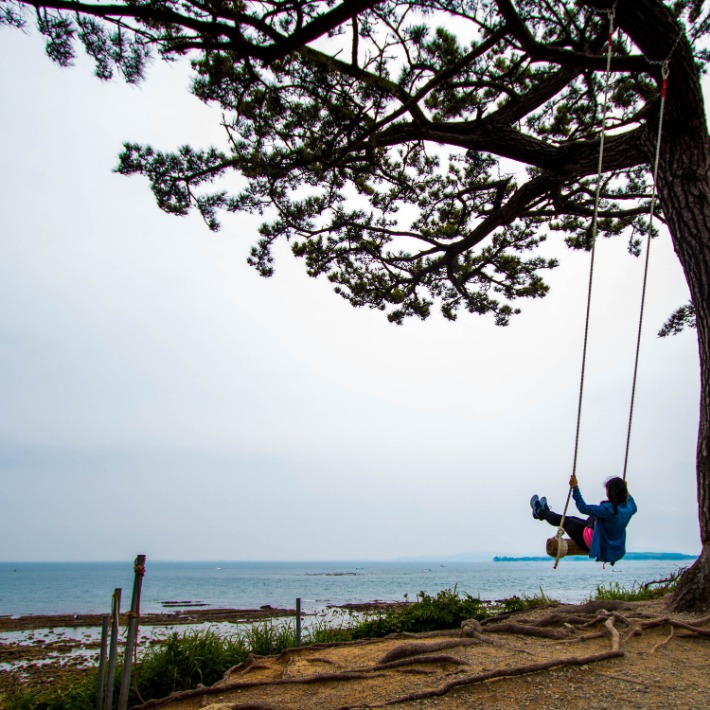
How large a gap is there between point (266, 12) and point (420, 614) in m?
5.49

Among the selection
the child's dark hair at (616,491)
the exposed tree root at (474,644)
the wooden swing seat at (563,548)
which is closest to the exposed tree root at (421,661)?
the exposed tree root at (474,644)

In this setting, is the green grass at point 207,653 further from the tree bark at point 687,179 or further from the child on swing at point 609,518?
the tree bark at point 687,179

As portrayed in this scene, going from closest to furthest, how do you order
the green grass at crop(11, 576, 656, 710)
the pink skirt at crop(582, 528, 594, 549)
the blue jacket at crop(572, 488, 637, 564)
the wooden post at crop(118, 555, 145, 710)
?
the wooden post at crop(118, 555, 145, 710) < the blue jacket at crop(572, 488, 637, 564) < the pink skirt at crop(582, 528, 594, 549) < the green grass at crop(11, 576, 656, 710)

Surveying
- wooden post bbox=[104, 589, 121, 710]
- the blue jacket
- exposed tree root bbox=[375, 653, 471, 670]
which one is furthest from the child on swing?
wooden post bbox=[104, 589, 121, 710]

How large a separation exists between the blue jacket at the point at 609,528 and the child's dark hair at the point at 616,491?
3cm

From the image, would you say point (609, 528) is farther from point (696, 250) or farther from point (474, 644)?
point (696, 250)

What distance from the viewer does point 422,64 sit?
17.5 ft

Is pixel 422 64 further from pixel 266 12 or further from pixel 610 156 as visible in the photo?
pixel 610 156

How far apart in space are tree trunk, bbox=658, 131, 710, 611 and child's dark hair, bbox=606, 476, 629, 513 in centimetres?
58

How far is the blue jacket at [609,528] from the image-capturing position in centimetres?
450

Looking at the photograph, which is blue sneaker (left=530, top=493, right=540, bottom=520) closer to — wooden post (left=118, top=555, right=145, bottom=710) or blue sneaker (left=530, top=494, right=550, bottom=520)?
blue sneaker (left=530, top=494, right=550, bottom=520)

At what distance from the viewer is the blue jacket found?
177 inches

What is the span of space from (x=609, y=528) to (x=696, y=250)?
242 cm

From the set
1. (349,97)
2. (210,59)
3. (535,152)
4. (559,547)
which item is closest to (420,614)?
(559,547)
